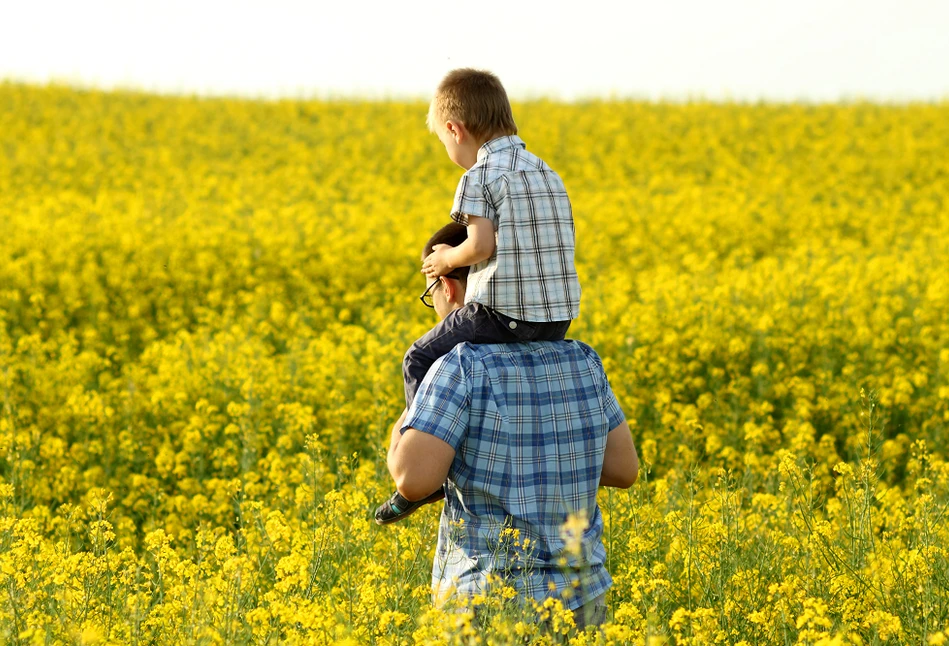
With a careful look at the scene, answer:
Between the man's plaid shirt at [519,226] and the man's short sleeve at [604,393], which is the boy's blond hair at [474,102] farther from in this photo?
the man's short sleeve at [604,393]

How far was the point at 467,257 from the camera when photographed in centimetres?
257

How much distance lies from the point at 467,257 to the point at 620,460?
31.2 inches

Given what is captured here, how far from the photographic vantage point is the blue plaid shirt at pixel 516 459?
8.45 ft

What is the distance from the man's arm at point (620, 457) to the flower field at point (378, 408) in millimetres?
311

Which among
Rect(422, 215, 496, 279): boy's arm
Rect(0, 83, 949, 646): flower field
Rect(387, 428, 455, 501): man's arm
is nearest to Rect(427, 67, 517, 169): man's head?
Rect(422, 215, 496, 279): boy's arm

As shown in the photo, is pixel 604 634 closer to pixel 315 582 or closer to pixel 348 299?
pixel 315 582

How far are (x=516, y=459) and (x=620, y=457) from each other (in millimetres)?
409

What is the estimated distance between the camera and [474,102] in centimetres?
258

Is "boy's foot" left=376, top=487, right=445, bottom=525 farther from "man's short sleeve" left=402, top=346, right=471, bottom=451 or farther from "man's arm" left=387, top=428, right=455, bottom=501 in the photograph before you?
"man's short sleeve" left=402, top=346, right=471, bottom=451

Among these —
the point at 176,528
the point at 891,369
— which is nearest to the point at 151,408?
the point at 176,528

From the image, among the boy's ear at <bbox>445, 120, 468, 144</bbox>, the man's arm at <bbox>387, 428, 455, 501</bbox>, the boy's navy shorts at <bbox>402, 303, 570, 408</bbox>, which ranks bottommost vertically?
the man's arm at <bbox>387, 428, 455, 501</bbox>

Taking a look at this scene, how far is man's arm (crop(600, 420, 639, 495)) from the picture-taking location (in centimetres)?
287

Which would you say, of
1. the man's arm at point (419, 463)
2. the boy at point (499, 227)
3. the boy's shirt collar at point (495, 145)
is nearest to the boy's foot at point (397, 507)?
the boy at point (499, 227)

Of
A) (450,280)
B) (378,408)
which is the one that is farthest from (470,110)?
(378,408)
